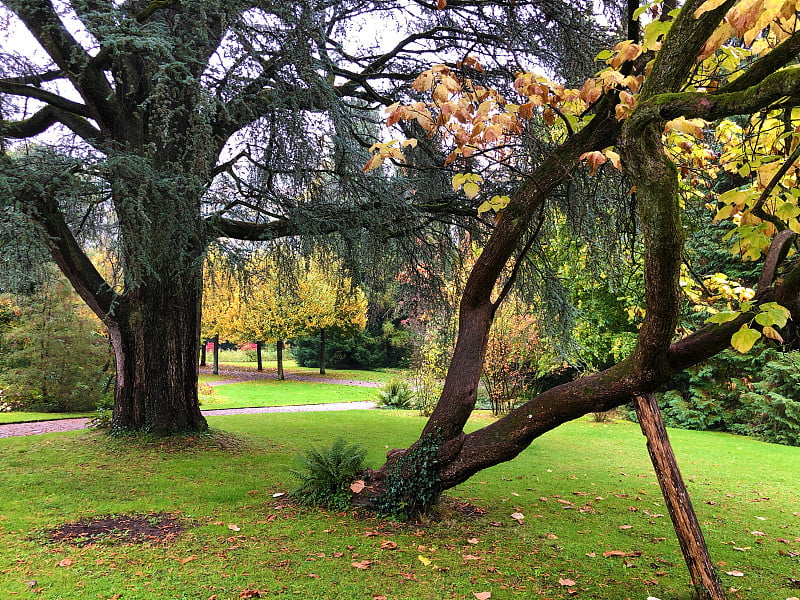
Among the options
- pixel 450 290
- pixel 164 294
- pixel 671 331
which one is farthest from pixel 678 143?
pixel 164 294

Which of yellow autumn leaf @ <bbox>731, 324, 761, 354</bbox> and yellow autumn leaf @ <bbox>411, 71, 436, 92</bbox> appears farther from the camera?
yellow autumn leaf @ <bbox>411, 71, 436, 92</bbox>

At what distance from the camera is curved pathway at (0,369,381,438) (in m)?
10.2

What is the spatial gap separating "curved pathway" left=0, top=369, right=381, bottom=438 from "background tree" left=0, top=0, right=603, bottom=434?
117 inches

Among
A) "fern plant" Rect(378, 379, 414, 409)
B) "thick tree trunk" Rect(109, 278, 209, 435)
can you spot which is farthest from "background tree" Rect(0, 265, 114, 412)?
"fern plant" Rect(378, 379, 414, 409)

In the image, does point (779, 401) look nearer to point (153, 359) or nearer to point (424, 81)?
point (424, 81)

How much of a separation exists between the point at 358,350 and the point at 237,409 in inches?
694

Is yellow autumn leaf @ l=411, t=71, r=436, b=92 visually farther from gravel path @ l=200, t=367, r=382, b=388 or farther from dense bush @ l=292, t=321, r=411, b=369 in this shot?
dense bush @ l=292, t=321, r=411, b=369

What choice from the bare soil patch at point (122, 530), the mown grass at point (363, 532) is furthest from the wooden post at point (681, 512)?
the bare soil patch at point (122, 530)

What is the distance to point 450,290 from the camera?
9523 mm

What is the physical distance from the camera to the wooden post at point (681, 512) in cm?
323

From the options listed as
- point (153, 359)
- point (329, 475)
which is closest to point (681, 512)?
point (329, 475)

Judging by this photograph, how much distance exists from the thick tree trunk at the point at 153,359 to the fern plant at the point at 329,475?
373 cm

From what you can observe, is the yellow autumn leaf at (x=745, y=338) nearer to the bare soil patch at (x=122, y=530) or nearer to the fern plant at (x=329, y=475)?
the fern plant at (x=329, y=475)

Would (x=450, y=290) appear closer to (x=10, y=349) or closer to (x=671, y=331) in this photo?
(x=671, y=331)
